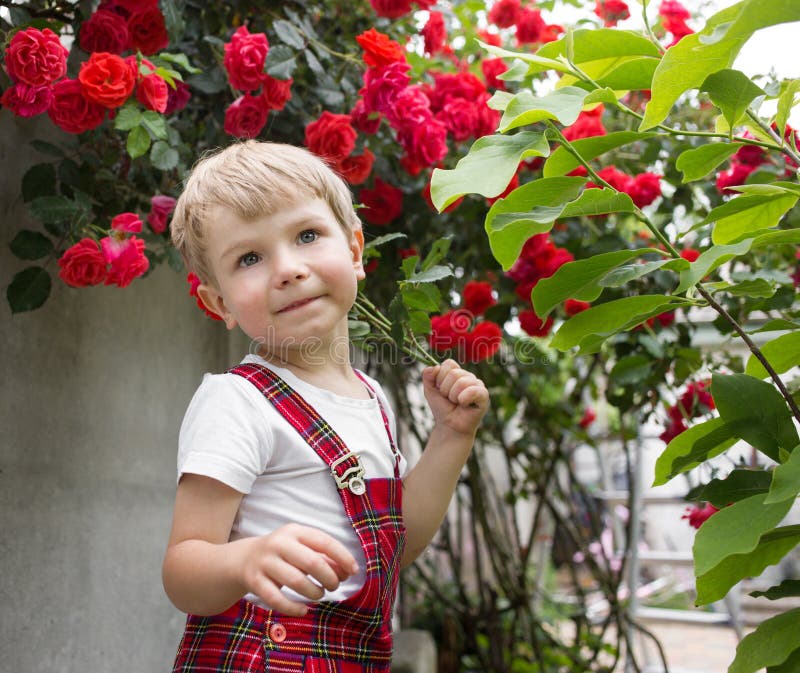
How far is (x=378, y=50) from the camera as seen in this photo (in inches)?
55.0

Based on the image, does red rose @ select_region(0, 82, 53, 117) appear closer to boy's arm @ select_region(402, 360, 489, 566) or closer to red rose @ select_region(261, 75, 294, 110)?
red rose @ select_region(261, 75, 294, 110)

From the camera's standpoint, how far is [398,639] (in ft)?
7.61

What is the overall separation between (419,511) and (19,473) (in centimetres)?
63

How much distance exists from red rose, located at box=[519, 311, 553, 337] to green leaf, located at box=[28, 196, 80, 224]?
905 mm

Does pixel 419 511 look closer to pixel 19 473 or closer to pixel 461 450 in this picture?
pixel 461 450

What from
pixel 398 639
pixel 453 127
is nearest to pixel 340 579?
pixel 453 127

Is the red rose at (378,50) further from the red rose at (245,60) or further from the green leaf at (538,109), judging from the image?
the green leaf at (538,109)

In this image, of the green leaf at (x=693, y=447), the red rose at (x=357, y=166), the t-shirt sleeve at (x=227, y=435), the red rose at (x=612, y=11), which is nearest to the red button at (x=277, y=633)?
the t-shirt sleeve at (x=227, y=435)

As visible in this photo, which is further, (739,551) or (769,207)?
(769,207)

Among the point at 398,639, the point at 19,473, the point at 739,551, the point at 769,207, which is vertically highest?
the point at 769,207

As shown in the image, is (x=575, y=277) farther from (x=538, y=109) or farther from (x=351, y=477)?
(x=351, y=477)

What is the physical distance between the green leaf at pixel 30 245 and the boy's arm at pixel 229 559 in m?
0.55

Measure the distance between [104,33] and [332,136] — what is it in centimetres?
40

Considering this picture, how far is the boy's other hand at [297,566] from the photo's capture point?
26.4 inches
